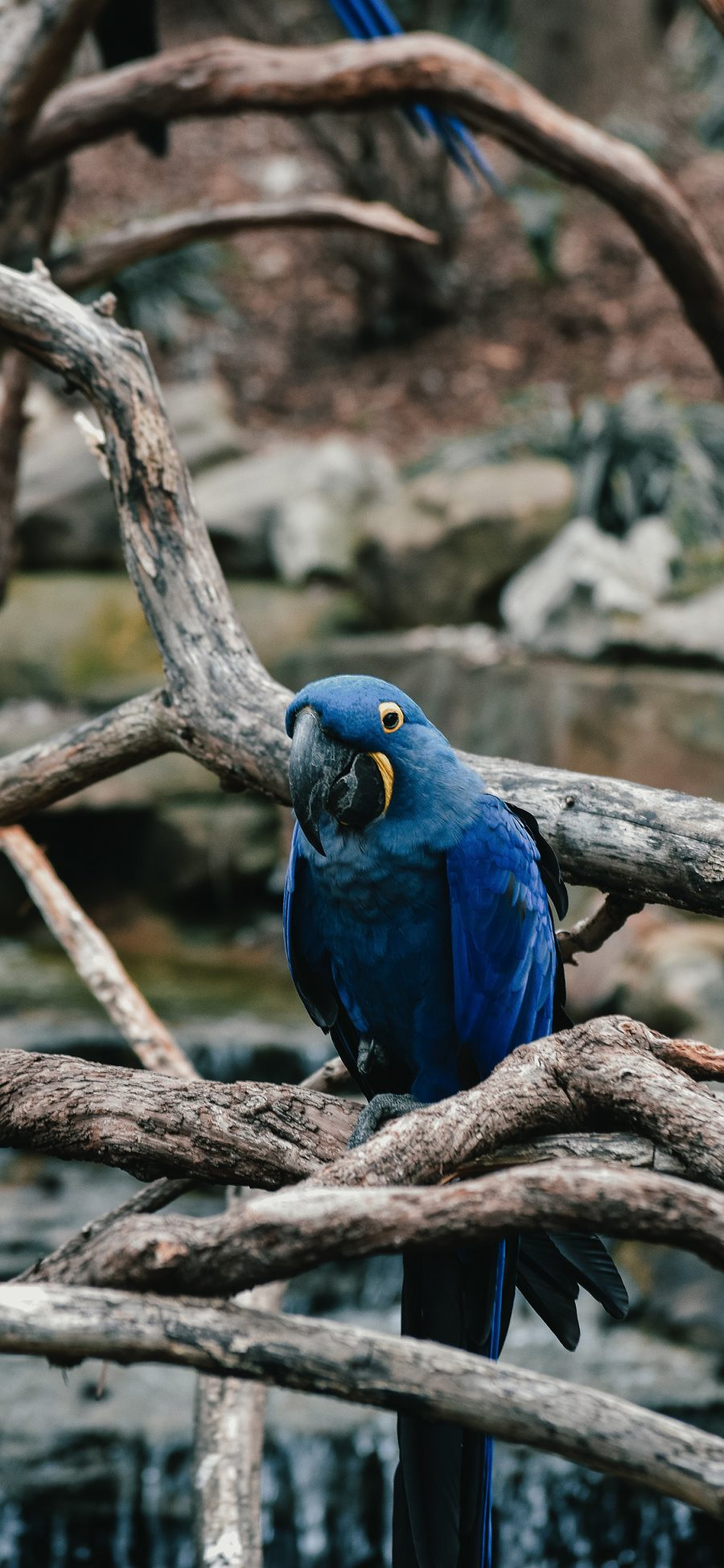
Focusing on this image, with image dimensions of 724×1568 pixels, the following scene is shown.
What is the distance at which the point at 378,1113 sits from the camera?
196 centimetres

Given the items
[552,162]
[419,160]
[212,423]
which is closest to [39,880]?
[552,162]

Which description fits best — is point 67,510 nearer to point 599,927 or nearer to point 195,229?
point 195,229

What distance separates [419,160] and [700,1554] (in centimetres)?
856

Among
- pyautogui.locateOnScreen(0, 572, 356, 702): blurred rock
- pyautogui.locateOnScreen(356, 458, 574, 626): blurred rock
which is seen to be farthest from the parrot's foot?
pyautogui.locateOnScreen(0, 572, 356, 702): blurred rock

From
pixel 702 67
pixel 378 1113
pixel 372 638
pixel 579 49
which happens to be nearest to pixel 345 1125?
pixel 378 1113

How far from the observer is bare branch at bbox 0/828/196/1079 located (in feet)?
8.55

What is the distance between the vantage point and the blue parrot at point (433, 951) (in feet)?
5.76

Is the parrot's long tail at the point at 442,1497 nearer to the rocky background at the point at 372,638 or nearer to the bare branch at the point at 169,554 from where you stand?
the bare branch at the point at 169,554

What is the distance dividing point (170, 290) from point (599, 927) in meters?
9.20

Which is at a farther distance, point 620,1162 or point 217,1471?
point 217,1471

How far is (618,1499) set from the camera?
393 cm

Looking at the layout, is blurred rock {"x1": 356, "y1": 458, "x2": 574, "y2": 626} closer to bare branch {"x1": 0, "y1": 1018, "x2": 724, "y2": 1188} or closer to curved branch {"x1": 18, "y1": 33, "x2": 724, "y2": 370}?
curved branch {"x1": 18, "y1": 33, "x2": 724, "y2": 370}

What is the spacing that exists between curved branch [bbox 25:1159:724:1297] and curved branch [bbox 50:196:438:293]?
3.44m

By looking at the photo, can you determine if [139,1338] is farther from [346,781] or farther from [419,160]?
[419,160]
